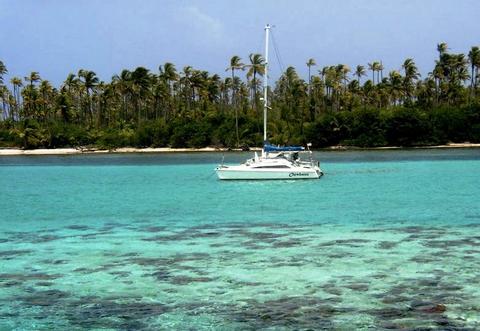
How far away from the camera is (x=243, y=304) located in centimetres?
1300

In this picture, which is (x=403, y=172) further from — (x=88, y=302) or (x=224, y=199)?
(x=88, y=302)

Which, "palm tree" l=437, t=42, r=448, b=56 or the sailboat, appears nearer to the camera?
the sailboat

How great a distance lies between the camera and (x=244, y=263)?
1711 centimetres

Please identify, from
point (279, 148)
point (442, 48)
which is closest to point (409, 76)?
point (442, 48)

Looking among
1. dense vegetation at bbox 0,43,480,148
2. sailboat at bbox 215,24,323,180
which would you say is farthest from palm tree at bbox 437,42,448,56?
sailboat at bbox 215,24,323,180

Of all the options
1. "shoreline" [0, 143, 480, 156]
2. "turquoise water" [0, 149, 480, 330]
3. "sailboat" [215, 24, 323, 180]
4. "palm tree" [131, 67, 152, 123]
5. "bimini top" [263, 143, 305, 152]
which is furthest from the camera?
"palm tree" [131, 67, 152, 123]

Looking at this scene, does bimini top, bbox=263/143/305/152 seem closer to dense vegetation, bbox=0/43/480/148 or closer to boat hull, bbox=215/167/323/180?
boat hull, bbox=215/167/323/180

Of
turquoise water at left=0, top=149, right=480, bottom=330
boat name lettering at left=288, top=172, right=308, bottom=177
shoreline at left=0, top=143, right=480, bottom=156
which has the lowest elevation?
turquoise water at left=0, top=149, right=480, bottom=330

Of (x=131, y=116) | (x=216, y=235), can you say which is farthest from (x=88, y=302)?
(x=131, y=116)

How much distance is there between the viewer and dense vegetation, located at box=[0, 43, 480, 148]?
120 m

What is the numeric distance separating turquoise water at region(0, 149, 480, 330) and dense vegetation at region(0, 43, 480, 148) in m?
78.9

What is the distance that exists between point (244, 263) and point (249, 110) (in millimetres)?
123366

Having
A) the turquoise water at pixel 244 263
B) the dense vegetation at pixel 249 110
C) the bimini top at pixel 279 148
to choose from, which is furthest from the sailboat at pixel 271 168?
the dense vegetation at pixel 249 110

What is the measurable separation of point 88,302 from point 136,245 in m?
7.23
